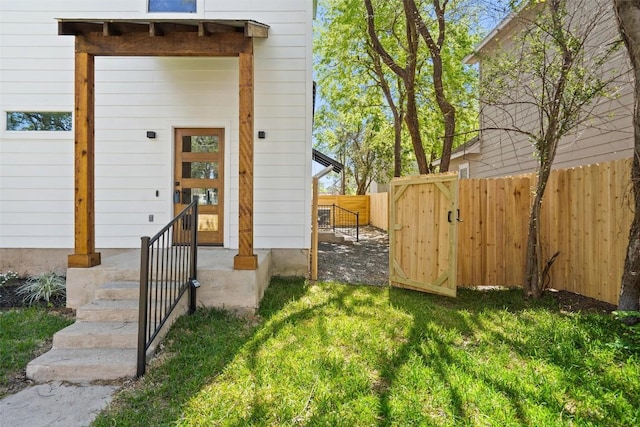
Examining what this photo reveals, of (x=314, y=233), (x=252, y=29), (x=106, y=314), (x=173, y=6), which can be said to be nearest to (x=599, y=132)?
(x=314, y=233)

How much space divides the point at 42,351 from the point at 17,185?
3.64 metres

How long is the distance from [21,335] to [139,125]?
132 inches

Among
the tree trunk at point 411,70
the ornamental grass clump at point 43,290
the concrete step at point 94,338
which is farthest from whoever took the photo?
the tree trunk at point 411,70

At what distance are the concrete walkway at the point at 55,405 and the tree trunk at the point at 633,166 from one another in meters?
4.78

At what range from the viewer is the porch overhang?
4031 mm

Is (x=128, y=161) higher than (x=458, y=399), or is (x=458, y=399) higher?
(x=128, y=161)

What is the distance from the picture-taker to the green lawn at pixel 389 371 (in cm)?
214

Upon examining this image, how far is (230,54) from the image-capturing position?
4203 millimetres

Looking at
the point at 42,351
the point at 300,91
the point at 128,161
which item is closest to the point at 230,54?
the point at 300,91

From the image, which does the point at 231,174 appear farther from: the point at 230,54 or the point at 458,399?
the point at 458,399

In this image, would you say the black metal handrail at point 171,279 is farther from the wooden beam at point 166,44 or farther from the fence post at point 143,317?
the wooden beam at point 166,44

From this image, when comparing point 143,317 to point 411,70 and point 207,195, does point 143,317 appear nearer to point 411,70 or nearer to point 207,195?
point 207,195

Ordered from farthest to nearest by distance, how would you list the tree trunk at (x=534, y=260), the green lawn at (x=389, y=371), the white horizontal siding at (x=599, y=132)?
the white horizontal siding at (x=599, y=132)
the tree trunk at (x=534, y=260)
the green lawn at (x=389, y=371)

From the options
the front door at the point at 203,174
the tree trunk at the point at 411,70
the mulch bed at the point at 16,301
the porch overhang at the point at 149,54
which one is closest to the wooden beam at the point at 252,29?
the porch overhang at the point at 149,54
